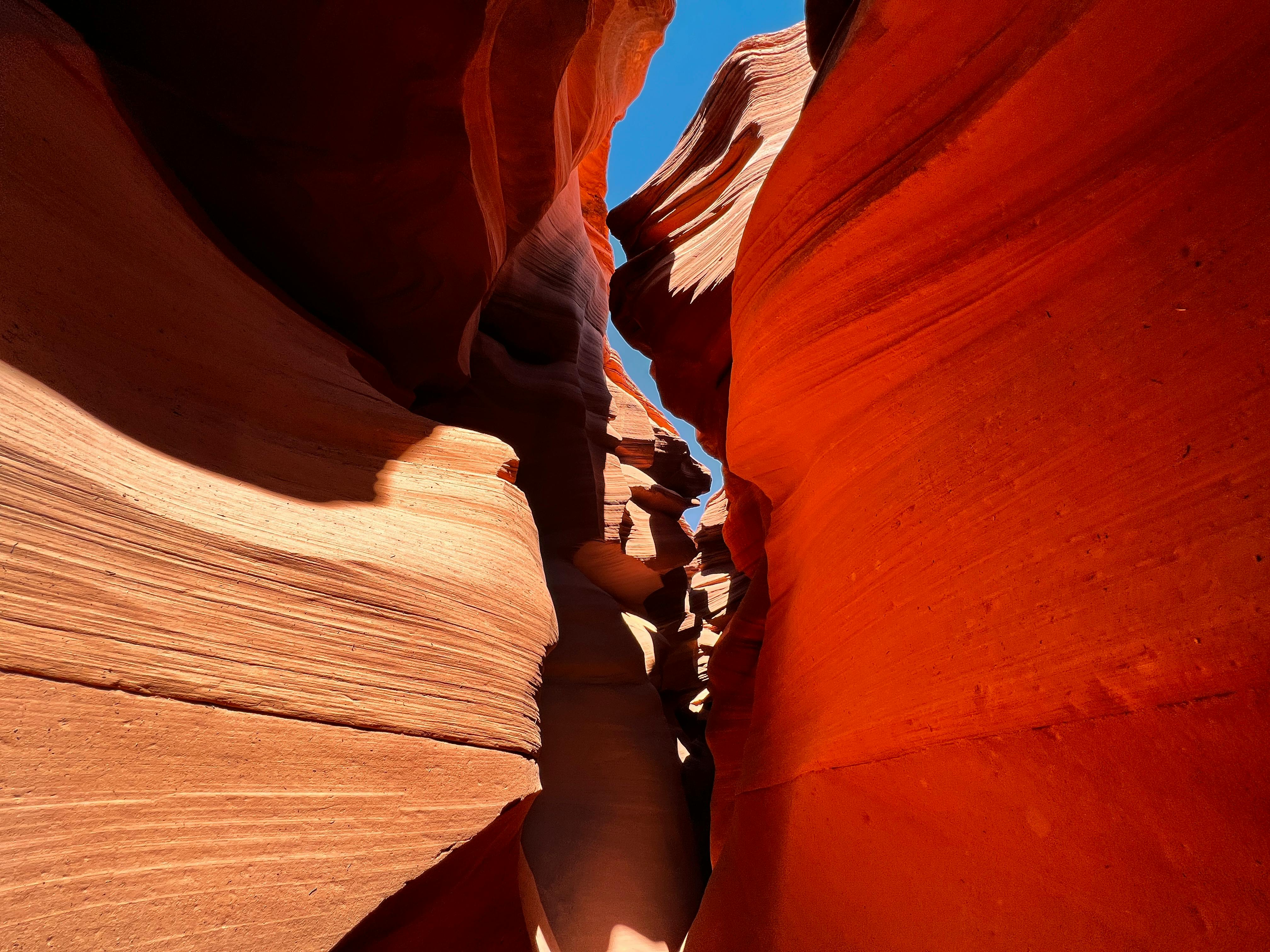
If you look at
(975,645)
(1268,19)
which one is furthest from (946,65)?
(975,645)

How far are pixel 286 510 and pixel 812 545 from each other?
129 cm

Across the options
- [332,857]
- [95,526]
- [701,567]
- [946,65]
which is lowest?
[332,857]

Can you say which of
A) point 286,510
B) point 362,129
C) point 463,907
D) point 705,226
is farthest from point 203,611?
point 705,226

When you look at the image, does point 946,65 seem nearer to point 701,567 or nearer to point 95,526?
point 95,526

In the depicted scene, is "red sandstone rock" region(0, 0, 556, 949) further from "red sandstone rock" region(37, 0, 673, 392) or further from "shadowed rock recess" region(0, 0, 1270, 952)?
"red sandstone rock" region(37, 0, 673, 392)

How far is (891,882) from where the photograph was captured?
1281 millimetres

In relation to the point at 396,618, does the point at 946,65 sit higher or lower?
higher

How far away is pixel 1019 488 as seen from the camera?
3.85 feet

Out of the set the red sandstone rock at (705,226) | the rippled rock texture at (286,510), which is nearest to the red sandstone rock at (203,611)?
the rippled rock texture at (286,510)

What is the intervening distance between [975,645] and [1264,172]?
0.81m

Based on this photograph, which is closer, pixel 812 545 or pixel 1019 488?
pixel 1019 488

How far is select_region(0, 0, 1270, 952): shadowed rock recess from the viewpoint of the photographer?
0.92 meters

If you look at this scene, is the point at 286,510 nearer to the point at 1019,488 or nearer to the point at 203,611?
the point at 203,611

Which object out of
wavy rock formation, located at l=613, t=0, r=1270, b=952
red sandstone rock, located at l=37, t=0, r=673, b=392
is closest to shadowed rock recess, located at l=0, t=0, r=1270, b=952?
wavy rock formation, located at l=613, t=0, r=1270, b=952
